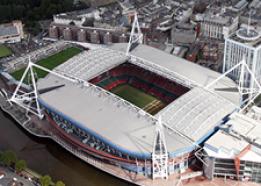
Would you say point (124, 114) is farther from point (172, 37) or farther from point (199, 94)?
point (172, 37)

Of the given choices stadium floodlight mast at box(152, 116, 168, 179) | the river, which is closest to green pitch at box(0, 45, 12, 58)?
the river

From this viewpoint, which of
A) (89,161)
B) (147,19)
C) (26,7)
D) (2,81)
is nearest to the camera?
(89,161)

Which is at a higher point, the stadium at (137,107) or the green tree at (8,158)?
the stadium at (137,107)

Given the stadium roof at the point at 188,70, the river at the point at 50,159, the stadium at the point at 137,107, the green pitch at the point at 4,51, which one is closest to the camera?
the stadium at the point at 137,107

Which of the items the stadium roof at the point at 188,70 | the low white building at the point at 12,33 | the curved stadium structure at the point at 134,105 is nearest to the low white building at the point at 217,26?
the stadium roof at the point at 188,70

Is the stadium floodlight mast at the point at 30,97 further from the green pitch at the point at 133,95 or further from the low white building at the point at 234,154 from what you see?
the low white building at the point at 234,154

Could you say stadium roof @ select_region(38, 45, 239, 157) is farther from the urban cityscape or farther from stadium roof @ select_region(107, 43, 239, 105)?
the urban cityscape

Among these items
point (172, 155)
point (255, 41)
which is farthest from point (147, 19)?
point (172, 155)
